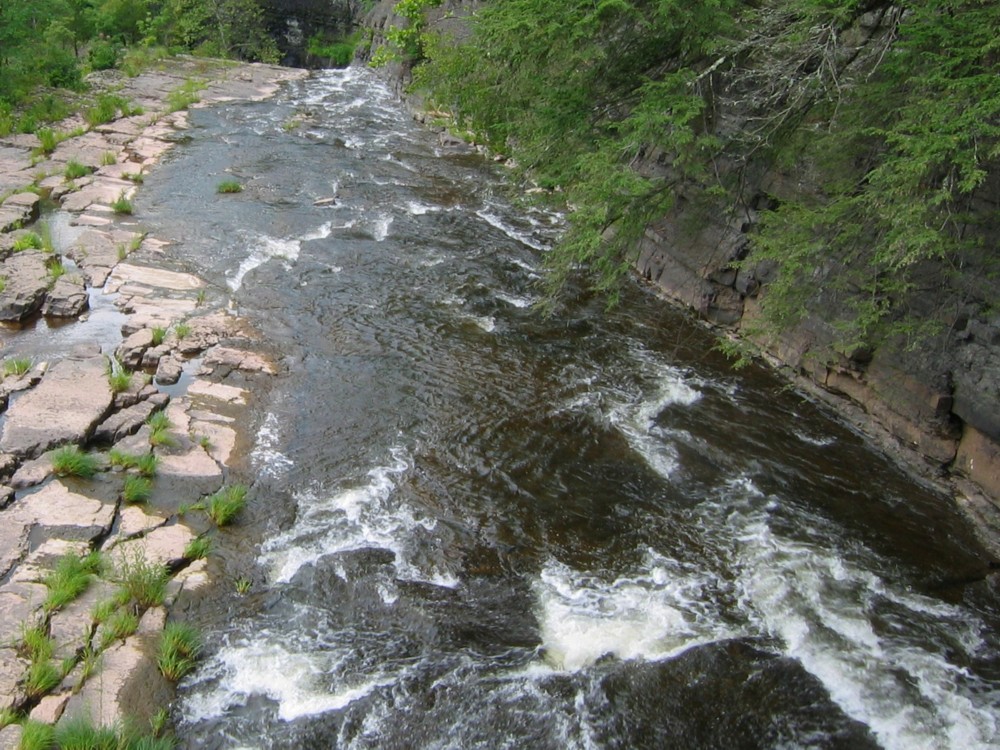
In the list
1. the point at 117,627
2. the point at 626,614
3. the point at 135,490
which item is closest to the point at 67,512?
the point at 135,490

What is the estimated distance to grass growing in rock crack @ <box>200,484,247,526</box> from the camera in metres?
6.82

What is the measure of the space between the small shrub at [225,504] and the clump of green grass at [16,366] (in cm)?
311

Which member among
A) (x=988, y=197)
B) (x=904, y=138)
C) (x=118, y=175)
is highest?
(x=904, y=138)

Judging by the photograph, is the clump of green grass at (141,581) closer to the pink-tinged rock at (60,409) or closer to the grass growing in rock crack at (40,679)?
the grass growing in rock crack at (40,679)

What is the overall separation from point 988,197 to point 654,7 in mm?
4356

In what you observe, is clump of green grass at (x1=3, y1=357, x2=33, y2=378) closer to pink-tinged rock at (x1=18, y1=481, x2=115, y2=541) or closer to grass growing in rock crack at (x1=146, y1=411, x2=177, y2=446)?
grass growing in rock crack at (x1=146, y1=411, x2=177, y2=446)

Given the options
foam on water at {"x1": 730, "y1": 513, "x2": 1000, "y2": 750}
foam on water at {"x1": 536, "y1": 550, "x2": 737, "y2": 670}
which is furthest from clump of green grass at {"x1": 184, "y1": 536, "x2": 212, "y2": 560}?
foam on water at {"x1": 730, "y1": 513, "x2": 1000, "y2": 750}

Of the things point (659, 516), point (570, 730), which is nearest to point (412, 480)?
point (659, 516)

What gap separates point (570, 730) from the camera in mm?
5254

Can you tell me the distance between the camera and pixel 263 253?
40.9ft

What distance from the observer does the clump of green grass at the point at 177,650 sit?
5.36 metres

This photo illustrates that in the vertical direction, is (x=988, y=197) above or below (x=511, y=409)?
above

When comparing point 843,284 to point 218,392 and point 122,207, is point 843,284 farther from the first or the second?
point 122,207

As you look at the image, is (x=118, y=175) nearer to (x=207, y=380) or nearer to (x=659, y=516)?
(x=207, y=380)
